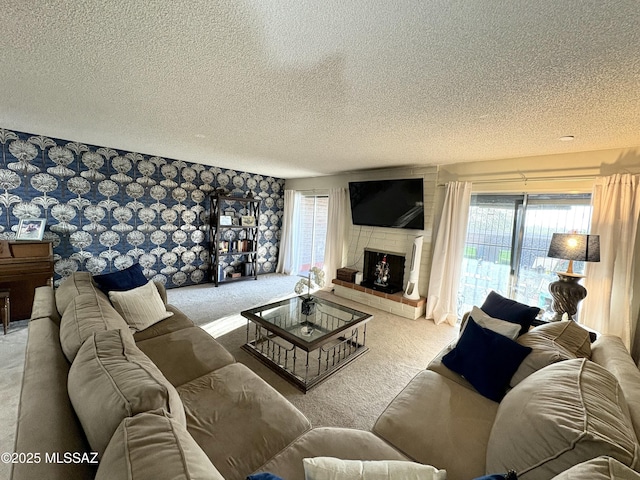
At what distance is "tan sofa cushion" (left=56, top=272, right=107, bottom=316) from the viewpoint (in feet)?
5.96

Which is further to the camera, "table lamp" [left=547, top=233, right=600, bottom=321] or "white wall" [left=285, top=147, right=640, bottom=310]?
"white wall" [left=285, top=147, right=640, bottom=310]

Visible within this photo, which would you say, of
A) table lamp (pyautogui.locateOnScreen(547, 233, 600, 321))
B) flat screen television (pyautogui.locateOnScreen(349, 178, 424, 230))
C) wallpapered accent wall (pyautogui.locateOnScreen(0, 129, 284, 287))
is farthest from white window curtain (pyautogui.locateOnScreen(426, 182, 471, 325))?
wallpapered accent wall (pyautogui.locateOnScreen(0, 129, 284, 287))

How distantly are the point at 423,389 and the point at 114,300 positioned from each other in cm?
243

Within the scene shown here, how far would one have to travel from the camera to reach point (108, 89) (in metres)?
1.88

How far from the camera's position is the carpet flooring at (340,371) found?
1.92m

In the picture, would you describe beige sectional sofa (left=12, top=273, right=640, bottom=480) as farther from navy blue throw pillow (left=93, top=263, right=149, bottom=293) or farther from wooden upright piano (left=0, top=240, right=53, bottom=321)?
wooden upright piano (left=0, top=240, right=53, bottom=321)

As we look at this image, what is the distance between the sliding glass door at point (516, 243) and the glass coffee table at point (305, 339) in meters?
1.94

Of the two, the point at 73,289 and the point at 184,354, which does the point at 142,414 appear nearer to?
the point at 184,354

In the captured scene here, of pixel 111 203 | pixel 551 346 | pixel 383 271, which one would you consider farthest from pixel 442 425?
pixel 111 203

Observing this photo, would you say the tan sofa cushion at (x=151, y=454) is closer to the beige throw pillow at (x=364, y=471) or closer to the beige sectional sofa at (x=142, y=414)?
the beige sectional sofa at (x=142, y=414)

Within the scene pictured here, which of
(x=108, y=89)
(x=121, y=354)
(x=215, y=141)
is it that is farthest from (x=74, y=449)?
(x=215, y=141)

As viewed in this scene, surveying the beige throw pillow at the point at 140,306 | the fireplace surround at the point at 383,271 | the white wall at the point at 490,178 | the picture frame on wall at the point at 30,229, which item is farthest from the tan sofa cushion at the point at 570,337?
the picture frame on wall at the point at 30,229

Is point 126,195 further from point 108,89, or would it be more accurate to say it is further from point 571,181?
point 571,181

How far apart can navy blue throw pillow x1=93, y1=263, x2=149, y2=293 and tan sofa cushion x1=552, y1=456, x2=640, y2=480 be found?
114 inches
